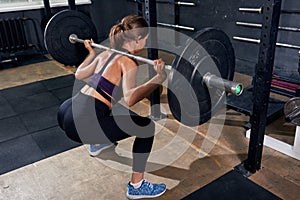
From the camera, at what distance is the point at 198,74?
58.8 inches

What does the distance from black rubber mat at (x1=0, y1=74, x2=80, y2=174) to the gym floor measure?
130 mm

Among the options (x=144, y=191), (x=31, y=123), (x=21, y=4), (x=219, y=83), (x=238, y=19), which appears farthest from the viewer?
(x=21, y=4)

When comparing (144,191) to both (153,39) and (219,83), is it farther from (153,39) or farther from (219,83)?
(153,39)

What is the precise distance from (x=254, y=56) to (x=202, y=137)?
1.73m

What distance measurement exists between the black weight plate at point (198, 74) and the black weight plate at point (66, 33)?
63.5 inches

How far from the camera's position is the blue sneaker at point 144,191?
170 cm

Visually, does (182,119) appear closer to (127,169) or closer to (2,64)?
(127,169)

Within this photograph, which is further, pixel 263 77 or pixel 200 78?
pixel 263 77

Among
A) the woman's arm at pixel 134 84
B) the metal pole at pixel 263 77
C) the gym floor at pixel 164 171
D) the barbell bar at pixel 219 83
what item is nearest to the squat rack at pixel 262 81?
the metal pole at pixel 263 77

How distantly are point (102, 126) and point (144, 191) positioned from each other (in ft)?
1.55

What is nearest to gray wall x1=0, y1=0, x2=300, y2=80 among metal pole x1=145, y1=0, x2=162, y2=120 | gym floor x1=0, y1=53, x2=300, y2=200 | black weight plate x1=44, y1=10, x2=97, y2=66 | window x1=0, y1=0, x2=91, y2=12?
window x1=0, y1=0, x2=91, y2=12

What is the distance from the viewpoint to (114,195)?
5.73 ft

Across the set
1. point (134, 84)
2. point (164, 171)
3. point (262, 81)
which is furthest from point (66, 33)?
point (262, 81)

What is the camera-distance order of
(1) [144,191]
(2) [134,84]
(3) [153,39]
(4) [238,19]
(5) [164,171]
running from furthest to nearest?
(4) [238,19] → (3) [153,39] → (5) [164,171] → (1) [144,191] → (2) [134,84]
